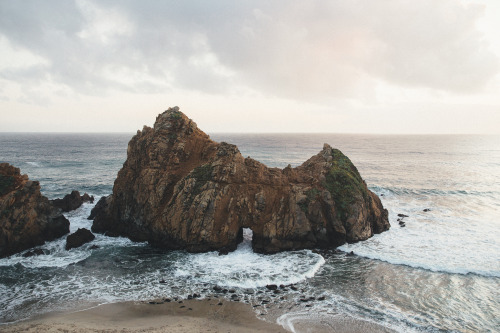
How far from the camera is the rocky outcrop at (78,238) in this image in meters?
30.5

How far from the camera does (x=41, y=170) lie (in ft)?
259

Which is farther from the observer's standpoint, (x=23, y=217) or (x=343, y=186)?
(x=343, y=186)

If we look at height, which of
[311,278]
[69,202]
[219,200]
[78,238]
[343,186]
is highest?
[343,186]

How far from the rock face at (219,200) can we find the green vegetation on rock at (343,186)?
11 cm

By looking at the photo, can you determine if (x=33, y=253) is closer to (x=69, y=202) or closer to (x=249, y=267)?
(x=69, y=202)

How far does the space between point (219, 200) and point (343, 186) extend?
1468 cm

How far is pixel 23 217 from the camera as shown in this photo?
30016 millimetres

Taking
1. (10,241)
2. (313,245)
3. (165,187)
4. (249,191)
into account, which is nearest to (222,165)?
(249,191)

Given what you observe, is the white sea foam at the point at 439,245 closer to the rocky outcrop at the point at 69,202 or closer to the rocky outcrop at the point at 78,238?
the rocky outcrop at the point at 78,238

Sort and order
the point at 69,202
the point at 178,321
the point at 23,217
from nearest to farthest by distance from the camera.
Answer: the point at 178,321, the point at 23,217, the point at 69,202

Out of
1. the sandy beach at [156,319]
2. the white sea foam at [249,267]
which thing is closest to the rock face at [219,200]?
the white sea foam at [249,267]

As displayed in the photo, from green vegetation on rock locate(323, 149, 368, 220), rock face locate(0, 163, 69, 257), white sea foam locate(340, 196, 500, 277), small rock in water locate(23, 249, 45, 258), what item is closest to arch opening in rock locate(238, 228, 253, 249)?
white sea foam locate(340, 196, 500, 277)

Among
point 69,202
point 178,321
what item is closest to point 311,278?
point 178,321

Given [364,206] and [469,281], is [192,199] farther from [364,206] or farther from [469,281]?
[469,281]
